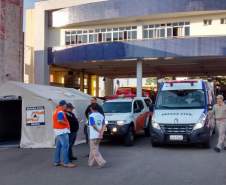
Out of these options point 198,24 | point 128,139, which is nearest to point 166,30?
point 198,24

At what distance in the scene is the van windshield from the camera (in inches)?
639

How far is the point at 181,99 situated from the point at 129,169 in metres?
5.69

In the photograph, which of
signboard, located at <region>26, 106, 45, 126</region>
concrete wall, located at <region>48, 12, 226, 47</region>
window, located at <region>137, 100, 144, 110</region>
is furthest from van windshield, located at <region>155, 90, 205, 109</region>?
concrete wall, located at <region>48, 12, 226, 47</region>

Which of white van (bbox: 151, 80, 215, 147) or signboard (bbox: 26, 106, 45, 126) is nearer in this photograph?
white van (bbox: 151, 80, 215, 147)

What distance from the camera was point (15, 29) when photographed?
26141mm

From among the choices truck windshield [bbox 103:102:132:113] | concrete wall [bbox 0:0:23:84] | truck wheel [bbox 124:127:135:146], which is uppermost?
concrete wall [bbox 0:0:23:84]

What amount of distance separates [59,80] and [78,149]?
33889mm

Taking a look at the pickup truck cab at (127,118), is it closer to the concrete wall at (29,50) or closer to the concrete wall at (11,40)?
the concrete wall at (11,40)

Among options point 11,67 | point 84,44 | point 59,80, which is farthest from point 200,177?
point 59,80

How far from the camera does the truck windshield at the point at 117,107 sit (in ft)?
59.3

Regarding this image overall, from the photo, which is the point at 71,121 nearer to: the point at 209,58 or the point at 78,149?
the point at 78,149

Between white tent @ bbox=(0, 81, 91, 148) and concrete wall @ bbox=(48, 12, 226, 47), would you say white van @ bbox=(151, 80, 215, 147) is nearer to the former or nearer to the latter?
white tent @ bbox=(0, 81, 91, 148)

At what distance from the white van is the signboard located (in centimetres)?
420

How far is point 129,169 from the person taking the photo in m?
11.6
